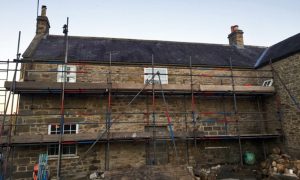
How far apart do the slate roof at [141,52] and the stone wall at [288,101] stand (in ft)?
7.84

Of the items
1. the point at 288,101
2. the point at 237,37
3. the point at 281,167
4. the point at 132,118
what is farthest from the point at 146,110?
the point at 237,37

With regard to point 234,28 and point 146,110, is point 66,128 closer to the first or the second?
point 146,110

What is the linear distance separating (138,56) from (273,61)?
8021 millimetres

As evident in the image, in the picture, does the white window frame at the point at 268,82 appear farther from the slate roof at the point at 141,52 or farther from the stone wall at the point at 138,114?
the slate roof at the point at 141,52

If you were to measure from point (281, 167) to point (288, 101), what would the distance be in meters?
3.78

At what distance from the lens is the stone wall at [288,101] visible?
34.2ft

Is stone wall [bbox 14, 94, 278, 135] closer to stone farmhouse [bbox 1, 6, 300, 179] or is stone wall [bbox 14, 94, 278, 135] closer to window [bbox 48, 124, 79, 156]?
stone farmhouse [bbox 1, 6, 300, 179]

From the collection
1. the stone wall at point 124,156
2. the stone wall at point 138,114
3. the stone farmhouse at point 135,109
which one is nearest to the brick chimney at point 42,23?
the stone farmhouse at point 135,109

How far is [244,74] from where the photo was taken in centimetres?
1323

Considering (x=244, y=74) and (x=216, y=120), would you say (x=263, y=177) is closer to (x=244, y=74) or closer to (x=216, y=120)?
(x=216, y=120)

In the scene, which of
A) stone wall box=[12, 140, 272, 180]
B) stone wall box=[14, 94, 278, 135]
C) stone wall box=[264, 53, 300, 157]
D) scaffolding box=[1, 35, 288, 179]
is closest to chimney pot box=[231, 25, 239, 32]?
scaffolding box=[1, 35, 288, 179]

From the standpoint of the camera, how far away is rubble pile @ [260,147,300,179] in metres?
8.74

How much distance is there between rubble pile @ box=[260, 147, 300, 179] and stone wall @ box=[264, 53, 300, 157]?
96cm

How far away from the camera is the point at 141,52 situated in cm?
1311
